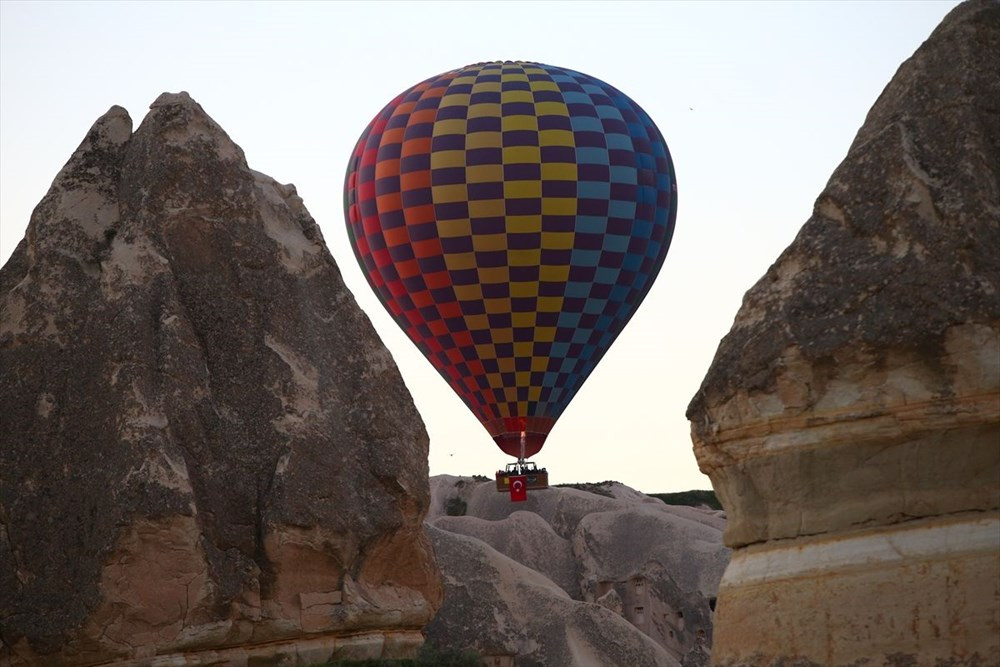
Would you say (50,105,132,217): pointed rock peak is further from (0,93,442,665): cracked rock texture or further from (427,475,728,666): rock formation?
(427,475,728,666): rock formation

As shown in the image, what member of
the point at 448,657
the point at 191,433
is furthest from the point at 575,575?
the point at 191,433

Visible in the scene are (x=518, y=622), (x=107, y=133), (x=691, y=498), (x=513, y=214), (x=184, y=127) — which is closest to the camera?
(x=184, y=127)

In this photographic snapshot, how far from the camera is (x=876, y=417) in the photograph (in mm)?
8109

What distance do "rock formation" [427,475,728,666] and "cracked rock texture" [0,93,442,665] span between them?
21.1 meters

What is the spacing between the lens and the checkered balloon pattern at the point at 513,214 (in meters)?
30.3

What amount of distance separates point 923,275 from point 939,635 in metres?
1.48

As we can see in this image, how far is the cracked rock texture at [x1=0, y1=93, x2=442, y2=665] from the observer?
11.9 m

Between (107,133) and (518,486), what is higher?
(518,486)

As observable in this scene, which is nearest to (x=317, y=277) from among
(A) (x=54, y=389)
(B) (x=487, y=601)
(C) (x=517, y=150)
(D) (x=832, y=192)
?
(A) (x=54, y=389)

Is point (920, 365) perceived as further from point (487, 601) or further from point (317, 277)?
point (487, 601)

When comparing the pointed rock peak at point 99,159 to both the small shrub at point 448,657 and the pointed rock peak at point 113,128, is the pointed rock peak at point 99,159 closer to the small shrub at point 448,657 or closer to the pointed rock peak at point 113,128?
the pointed rock peak at point 113,128

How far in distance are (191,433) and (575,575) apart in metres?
34.1

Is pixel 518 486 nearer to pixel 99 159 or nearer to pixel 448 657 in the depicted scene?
pixel 448 657

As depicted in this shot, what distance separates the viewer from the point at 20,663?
12.1 m
